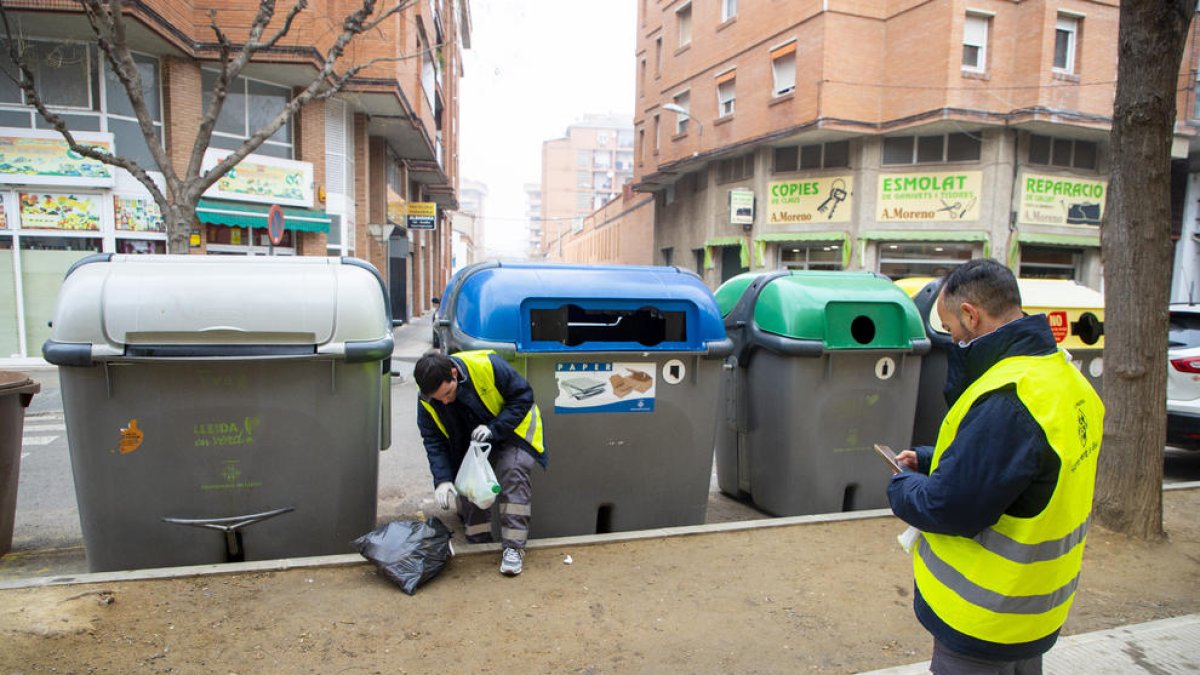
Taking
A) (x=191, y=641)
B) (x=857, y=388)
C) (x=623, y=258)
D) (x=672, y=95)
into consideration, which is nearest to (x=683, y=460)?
(x=857, y=388)

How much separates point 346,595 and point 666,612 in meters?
1.46

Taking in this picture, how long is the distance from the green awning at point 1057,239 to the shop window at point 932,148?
242 centimetres

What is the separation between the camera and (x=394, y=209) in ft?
67.6

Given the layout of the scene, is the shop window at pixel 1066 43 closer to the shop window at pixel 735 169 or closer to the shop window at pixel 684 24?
the shop window at pixel 735 169

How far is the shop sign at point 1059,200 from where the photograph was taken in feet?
60.0

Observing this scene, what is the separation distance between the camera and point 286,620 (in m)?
2.97

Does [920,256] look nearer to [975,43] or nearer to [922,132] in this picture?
[922,132]

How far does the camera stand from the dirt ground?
2738mm

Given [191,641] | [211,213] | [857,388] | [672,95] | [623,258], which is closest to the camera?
[191,641]

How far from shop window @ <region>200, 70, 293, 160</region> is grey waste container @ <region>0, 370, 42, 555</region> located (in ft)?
37.7

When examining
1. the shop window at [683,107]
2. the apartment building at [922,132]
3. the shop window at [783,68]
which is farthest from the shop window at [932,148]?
the shop window at [683,107]

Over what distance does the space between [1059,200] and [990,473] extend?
2074cm

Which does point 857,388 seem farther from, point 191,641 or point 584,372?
point 191,641

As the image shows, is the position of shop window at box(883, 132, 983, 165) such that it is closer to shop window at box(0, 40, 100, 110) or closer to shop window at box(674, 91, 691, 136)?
shop window at box(674, 91, 691, 136)
